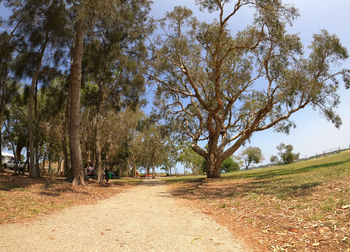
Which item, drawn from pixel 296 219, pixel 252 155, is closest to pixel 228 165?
pixel 252 155

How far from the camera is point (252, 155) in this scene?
75.4m

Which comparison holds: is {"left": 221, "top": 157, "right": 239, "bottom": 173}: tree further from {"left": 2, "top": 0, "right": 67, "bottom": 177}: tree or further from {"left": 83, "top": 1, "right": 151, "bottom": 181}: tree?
{"left": 2, "top": 0, "right": 67, "bottom": 177}: tree

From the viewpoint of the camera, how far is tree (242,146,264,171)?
75.2m

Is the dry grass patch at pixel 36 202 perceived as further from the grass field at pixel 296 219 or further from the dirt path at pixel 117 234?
the grass field at pixel 296 219

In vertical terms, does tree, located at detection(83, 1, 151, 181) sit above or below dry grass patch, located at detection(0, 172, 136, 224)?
above

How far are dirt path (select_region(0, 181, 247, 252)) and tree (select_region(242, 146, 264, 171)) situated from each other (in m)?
73.2

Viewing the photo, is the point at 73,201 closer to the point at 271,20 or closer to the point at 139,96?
the point at 139,96

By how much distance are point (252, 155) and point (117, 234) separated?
7582 cm

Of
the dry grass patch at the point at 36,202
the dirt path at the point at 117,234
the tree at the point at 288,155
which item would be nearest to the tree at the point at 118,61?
the dry grass patch at the point at 36,202

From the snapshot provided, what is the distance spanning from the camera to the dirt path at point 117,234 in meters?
3.92

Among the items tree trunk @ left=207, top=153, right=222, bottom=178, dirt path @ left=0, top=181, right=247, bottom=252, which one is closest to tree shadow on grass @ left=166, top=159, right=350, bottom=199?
dirt path @ left=0, top=181, right=247, bottom=252

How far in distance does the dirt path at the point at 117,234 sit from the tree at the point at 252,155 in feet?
240

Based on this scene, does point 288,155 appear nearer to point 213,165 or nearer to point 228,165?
point 228,165

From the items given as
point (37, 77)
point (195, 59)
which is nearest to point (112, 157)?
point (37, 77)
